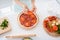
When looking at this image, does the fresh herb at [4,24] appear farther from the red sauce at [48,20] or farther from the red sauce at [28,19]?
the red sauce at [48,20]

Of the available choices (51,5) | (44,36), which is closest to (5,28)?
(44,36)

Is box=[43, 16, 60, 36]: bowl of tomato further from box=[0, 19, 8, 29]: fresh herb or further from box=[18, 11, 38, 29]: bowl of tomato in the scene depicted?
box=[0, 19, 8, 29]: fresh herb

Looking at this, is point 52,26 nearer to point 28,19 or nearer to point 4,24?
point 28,19

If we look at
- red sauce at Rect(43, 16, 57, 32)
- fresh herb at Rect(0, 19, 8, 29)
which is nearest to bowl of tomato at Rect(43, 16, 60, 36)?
red sauce at Rect(43, 16, 57, 32)

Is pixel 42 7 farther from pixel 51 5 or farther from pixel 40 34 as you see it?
pixel 40 34

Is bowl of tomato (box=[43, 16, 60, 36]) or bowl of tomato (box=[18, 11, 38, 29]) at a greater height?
bowl of tomato (box=[18, 11, 38, 29])

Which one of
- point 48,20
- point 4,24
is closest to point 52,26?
point 48,20
